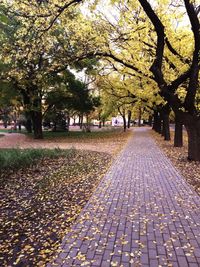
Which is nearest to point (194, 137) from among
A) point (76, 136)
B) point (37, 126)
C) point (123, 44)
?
A: point (123, 44)

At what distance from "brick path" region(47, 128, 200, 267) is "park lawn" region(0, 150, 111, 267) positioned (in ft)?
0.96

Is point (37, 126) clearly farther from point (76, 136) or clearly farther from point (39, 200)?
point (39, 200)

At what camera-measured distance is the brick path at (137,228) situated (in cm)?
373

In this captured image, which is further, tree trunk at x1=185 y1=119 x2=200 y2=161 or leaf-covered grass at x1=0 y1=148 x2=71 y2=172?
tree trunk at x1=185 y1=119 x2=200 y2=161

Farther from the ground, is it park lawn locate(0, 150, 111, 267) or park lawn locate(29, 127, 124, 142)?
park lawn locate(0, 150, 111, 267)

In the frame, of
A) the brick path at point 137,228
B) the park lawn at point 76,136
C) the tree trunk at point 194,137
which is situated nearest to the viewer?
the brick path at point 137,228

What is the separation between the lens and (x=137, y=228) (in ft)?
15.3

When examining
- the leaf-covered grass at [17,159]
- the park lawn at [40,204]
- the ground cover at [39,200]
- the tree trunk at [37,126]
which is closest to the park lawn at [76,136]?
the tree trunk at [37,126]

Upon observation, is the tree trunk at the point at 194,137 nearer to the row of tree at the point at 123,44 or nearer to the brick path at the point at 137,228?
the row of tree at the point at 123,44

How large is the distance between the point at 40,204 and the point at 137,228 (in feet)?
8.01

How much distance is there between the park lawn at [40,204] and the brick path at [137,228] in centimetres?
29

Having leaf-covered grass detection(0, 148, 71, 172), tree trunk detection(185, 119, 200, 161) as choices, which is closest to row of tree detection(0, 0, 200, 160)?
tree trunk detection(185, 119, 200, 161)

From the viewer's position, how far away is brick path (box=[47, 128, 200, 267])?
12.2ft

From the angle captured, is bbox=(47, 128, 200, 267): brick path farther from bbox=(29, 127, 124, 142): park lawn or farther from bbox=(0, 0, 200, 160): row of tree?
bbox=(29, 127, 124, 142): park lawn
